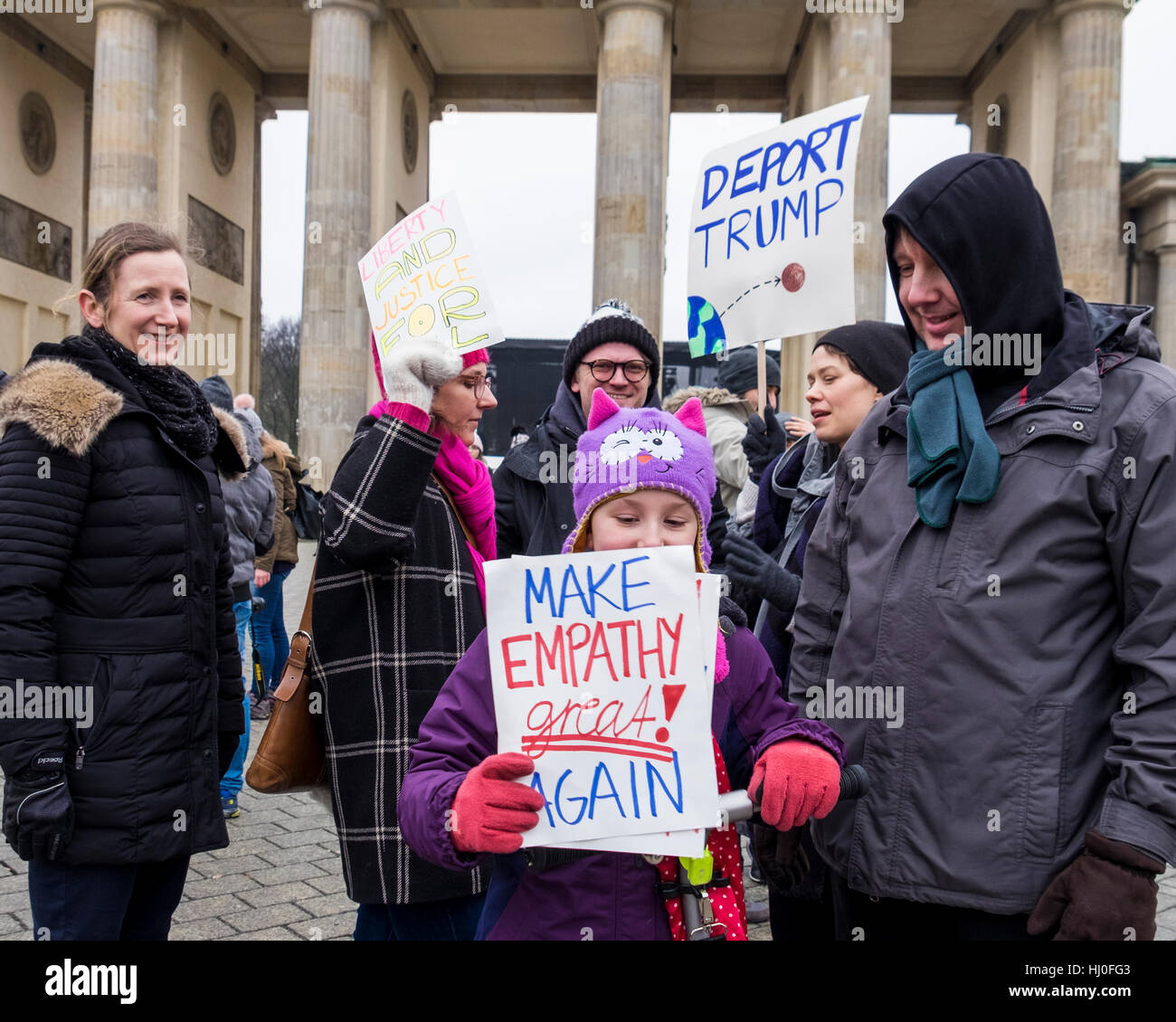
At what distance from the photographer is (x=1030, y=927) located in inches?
76.3

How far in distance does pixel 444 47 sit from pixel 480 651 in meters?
29.1

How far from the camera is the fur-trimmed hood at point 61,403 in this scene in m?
2.58

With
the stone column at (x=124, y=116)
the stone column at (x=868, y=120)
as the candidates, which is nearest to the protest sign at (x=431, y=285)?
the stone column at (x=868, y=120)

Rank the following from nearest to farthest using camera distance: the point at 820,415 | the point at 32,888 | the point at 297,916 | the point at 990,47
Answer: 1. the point at 32,888
2. the point at 820,415
3. the point at 297,916
4. the point at 990,47

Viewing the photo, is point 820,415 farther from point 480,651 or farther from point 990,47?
→ point 990,47

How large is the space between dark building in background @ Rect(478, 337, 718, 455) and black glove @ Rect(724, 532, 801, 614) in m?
17.8

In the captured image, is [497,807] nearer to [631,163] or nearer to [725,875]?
[725,875]

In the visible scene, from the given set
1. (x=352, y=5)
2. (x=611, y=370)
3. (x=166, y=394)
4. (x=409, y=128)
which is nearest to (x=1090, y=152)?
(x=352, y=5)

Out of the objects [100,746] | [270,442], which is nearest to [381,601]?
[100,746]

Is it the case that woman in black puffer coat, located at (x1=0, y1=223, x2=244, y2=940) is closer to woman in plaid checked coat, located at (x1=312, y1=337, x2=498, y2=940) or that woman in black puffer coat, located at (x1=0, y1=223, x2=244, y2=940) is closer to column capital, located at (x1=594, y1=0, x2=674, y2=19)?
woman in plaid checked coat, located at (x1=312, y1=337, x2=498, y2=940)

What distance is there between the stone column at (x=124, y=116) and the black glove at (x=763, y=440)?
20.5 meters

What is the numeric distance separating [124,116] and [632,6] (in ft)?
33.4

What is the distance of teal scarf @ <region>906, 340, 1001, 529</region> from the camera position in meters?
2.11

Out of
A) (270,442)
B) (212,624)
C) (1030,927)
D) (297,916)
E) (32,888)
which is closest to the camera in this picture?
(1030,927)
